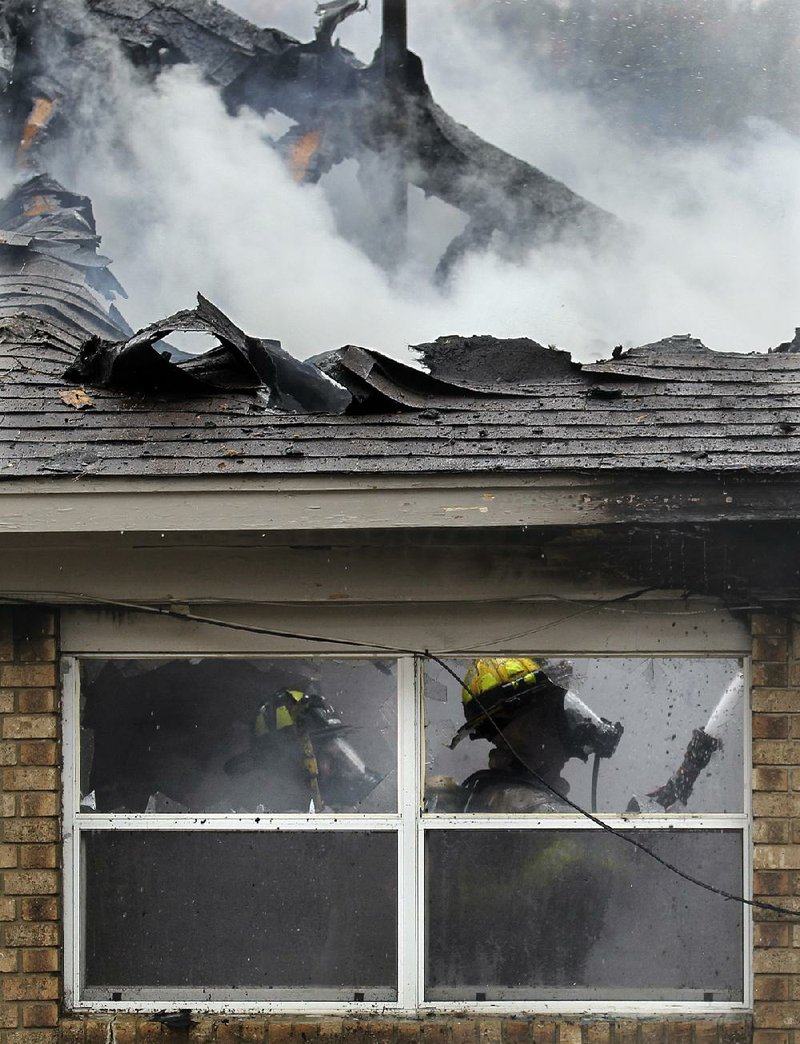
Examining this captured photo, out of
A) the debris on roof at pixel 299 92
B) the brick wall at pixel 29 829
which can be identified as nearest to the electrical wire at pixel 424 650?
the brick wall at pixel 29 829

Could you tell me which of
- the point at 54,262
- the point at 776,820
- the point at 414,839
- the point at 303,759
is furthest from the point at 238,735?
the point at 54,262

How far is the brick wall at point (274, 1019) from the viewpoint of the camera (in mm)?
4125

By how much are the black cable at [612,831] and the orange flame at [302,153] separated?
6.07 metres

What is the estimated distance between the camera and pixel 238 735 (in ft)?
14.4

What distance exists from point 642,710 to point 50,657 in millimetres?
2321

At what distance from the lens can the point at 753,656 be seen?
418 centimetres

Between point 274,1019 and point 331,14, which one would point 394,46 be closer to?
point 331,14

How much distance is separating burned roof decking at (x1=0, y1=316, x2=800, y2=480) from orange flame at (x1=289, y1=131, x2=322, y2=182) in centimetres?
502

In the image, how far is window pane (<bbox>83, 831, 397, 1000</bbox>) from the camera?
4281mm

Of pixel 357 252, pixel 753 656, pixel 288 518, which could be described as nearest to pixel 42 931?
pixel 288 518

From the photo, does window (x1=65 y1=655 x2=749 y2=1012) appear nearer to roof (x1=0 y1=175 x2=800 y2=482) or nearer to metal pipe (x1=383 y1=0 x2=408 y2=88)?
roof (x1=0 y1=175 x2=800 y2=482)

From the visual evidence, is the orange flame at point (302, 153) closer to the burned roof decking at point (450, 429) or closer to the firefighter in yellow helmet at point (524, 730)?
the burned roof decking at point (450, 429)

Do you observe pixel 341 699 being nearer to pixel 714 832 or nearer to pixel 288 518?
pixel 288 518

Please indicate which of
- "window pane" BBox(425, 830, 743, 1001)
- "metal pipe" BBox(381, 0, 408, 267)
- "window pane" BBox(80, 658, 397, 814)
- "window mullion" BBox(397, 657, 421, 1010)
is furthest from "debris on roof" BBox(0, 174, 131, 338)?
"window pane" BBox(425, 830, 743, 1001)
